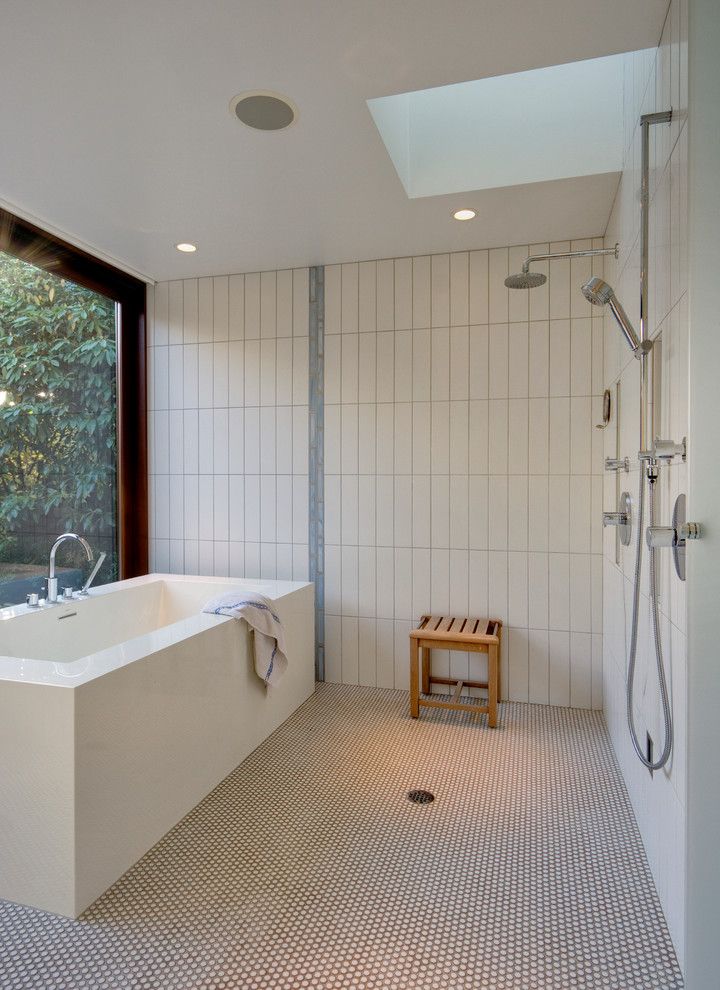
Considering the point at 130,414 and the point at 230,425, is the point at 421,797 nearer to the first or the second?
the point at 230,425

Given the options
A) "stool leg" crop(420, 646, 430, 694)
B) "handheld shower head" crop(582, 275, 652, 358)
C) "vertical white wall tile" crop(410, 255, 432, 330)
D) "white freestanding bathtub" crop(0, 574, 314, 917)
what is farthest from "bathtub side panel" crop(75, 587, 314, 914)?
"vertical white wall tile" crop(410, 255, 432, 330)

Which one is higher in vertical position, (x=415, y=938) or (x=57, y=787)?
(x=57, y=787)

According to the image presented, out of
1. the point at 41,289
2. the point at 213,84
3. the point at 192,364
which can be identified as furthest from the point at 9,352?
the point at 213,84

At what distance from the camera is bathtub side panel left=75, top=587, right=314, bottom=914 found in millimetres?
1740

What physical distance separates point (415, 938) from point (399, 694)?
70.0 inches

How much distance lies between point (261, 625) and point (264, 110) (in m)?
1.96

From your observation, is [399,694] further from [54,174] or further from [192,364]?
[54,174]

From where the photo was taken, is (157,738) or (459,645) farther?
(459,645)

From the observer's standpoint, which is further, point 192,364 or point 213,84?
point 192,364

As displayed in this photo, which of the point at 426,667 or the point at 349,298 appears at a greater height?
the point at 349,298

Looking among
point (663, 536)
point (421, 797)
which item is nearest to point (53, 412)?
point (421, 797)

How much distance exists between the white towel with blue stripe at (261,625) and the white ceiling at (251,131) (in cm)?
177

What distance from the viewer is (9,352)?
2.89 meters

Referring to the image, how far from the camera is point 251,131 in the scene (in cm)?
221
